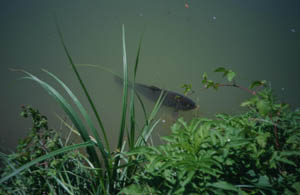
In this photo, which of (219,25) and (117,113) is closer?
(117,113)

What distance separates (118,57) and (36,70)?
3.23 ft

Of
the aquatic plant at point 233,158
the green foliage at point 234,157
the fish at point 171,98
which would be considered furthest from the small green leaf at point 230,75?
the fish at point 171,98

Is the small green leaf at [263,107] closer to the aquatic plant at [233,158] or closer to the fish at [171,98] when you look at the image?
the aquatic plant at [233,158]

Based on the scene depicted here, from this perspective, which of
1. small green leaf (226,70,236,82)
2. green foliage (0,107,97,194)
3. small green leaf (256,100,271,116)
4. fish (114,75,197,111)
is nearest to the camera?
small green leaf (256,100,271,116)

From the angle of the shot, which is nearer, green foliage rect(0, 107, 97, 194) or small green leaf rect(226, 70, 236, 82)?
small green leaf rect(226, 70, 236, 82)

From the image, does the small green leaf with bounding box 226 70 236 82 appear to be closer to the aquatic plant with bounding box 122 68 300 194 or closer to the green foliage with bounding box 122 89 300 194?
the aquatic plant with bounding box 122 68 300 194

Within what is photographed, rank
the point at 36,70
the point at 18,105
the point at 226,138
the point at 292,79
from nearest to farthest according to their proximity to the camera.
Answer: the point at 226,138 < the point at 18,105 < the point at 36,70 < the point at 292,79

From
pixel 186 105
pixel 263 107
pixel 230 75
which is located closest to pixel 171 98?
pixel 186 105

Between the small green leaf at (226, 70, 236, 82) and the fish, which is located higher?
the small green leaf at (226, 70, 236, 82)

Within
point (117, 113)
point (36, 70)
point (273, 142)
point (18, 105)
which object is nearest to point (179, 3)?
point (117, 113)

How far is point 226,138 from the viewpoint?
0.77 meters

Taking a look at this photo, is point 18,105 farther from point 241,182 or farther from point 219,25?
point 219,25

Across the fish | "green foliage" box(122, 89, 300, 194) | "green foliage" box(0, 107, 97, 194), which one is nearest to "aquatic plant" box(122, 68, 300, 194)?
"green foliage" box(122, 89, 300, 194)

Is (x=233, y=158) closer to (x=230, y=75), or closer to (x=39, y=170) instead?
(x=230, y=75)
